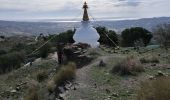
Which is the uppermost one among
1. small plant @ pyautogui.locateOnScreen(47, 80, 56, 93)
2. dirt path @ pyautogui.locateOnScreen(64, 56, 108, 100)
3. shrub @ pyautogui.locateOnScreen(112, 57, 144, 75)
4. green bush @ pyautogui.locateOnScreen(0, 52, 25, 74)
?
shrub @ pyautogui.locateOnScreen(112, 57, 144, 75)

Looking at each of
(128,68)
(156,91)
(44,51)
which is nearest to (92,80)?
(128,68)

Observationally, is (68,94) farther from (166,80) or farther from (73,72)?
(166,80)

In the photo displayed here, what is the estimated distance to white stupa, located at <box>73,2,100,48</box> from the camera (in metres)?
23.5

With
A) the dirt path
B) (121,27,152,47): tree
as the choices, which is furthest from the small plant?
(121,27,152,47): tree

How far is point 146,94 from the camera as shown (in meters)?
8.08

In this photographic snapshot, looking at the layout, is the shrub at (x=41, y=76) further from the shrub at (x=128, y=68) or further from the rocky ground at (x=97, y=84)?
the shrub at (x=128, y=68)

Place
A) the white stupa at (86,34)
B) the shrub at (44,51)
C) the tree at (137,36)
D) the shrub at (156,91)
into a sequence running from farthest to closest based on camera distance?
the tree at (137,36), the shrub at (44,51), the white stupa at (86,34), the shrub at (156,91)

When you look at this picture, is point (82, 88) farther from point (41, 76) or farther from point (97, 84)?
point (41, 76)

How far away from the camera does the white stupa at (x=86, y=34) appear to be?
23547 mm

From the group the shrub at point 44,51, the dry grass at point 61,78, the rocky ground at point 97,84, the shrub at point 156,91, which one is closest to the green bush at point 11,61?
the shrub at point 44,51

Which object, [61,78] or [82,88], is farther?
[61,78]

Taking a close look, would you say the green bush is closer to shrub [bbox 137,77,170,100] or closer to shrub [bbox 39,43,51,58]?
shrub [bbox 39,43,51,58]

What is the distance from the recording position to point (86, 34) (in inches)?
929

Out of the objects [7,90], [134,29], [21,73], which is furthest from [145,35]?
[7,90]
